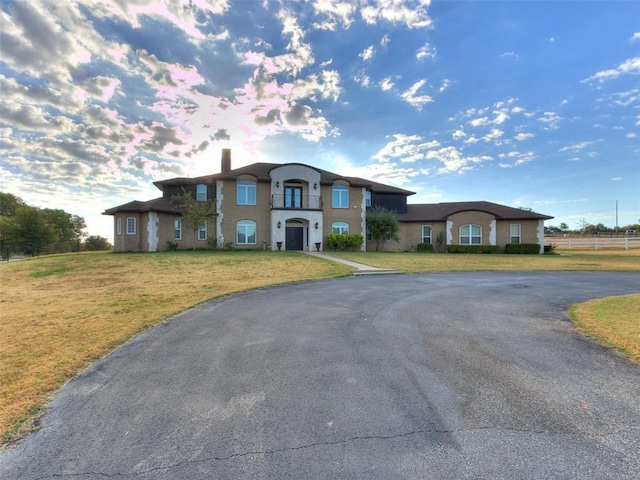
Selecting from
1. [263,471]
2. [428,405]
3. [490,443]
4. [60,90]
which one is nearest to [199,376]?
[263,471]

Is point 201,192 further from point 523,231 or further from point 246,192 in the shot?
point 523,231

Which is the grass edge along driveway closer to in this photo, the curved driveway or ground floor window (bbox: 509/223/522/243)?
the curved driveway

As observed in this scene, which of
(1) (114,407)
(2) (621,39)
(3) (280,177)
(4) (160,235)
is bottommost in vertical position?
(1) (114,407)

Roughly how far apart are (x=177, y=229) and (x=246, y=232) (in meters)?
5.88

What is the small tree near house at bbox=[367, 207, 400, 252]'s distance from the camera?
93.1 ft

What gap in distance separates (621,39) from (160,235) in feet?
104

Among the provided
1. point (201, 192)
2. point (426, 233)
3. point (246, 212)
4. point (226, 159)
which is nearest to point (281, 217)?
point (246, 212)

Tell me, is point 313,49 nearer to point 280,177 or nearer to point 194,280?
point 280,177

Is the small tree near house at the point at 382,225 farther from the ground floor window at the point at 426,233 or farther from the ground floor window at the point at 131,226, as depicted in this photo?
→ the ground floor window at the point at 131,226

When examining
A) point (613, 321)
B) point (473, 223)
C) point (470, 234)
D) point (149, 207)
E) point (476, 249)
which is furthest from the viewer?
point (470, 234)

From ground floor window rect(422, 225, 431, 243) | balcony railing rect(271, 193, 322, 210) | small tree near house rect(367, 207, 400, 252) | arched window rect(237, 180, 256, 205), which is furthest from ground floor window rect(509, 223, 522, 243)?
arched window rect(237, 180, 256, 205)

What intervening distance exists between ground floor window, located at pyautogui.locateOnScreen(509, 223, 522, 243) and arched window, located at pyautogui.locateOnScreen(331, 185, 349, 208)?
16283 millimetres

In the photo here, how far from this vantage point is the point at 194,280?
464 inches

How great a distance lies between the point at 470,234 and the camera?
29.4 m
